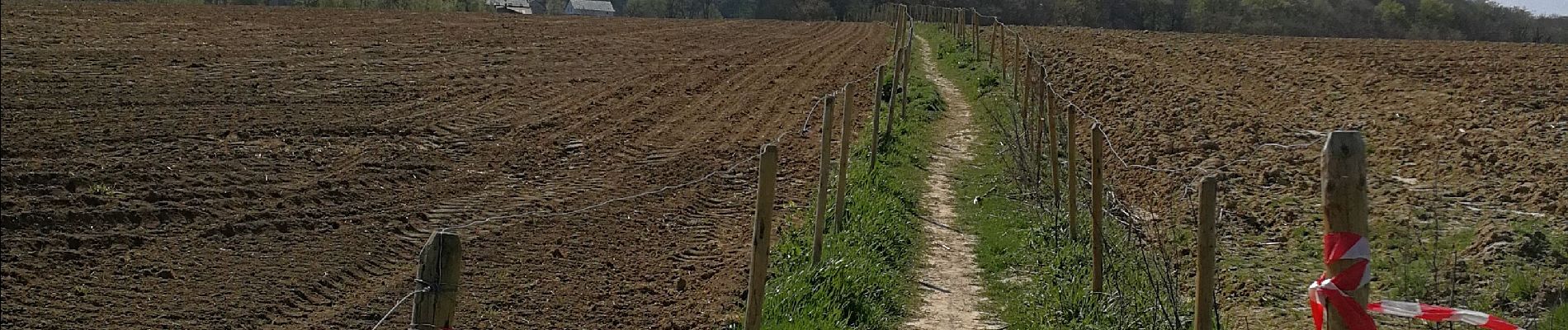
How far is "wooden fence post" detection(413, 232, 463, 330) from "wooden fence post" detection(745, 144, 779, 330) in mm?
2110

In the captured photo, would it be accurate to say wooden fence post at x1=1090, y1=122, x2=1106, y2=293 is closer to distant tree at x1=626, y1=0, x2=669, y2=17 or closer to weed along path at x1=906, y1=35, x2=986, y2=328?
weed along path at x1=906, y1=35, x2=986, y2=328

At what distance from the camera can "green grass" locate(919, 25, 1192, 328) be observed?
24.7 feet

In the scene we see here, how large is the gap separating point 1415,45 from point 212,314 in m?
26.6

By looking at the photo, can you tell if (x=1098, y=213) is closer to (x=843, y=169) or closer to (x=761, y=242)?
(x=843, y=169)

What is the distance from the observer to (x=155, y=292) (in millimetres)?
7492

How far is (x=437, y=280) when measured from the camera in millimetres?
3922

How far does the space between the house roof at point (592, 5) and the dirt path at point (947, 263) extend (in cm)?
9955

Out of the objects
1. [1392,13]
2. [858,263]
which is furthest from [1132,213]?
[1392,13]

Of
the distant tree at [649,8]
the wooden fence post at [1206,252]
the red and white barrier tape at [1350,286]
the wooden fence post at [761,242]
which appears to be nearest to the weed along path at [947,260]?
the wooden fence post at [761,242]

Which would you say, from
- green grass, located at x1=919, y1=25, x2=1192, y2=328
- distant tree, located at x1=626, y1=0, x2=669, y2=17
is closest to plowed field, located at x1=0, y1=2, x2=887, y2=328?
green grass, located at x1=919, y1=25, x2=1192, y2=328

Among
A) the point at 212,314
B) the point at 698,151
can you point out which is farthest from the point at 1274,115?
the point at 212,314

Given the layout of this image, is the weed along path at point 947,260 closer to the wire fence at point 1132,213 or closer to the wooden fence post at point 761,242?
the wire fence at point 1132,213

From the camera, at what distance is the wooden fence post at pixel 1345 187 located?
3965 millimetres

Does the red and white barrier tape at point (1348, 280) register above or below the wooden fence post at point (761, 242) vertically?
above
